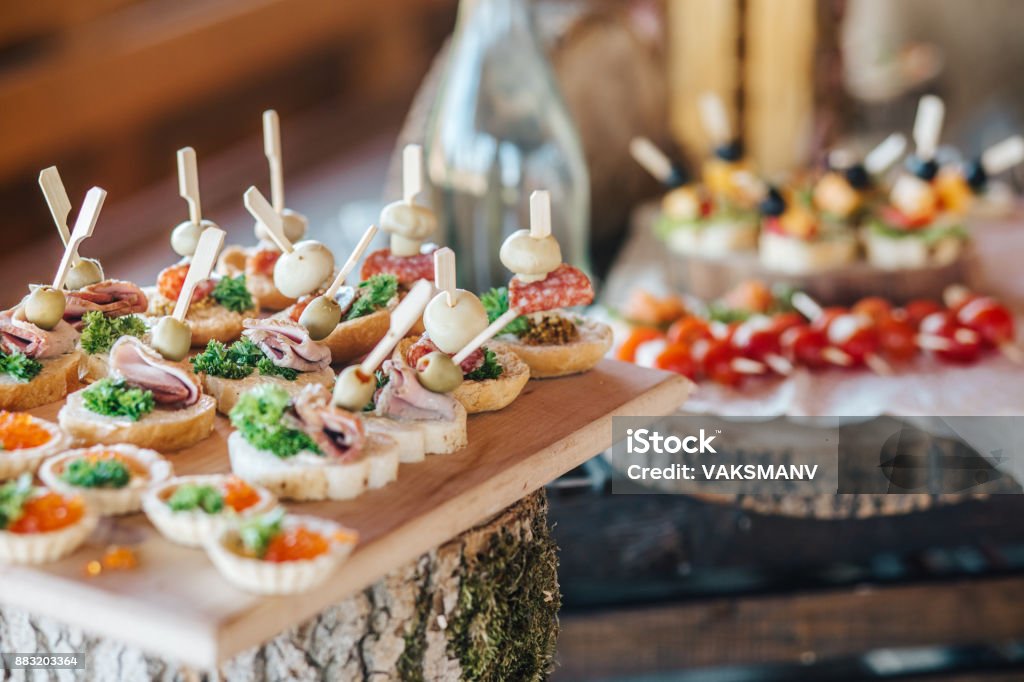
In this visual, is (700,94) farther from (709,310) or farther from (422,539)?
(422,539)

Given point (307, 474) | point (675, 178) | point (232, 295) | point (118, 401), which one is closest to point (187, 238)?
point (232, 295)

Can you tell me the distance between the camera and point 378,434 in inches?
67.4

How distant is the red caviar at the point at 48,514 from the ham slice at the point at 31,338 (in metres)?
0.47

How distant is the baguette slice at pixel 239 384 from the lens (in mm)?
1872

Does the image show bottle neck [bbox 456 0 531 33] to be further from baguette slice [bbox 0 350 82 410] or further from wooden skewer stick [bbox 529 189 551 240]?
baguette slice [bbox 0 350 82 410]

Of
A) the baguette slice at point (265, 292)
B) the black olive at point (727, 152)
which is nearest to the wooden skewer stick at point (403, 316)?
the baguette slice at point (265, 292)

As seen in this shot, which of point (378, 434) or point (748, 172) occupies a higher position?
point (748, 172)

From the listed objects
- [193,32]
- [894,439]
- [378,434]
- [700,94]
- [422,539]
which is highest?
[193,32]

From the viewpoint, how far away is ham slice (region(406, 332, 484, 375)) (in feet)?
6.26

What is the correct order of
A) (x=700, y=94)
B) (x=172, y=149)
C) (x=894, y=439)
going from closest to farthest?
(x=894, y=439) < (x=700, y=94) < (x=172, y=149)

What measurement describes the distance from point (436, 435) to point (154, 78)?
16.5ft

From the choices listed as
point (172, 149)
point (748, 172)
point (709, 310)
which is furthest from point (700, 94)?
point (172, 149)

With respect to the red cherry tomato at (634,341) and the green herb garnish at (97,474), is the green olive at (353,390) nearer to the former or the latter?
the green herb garnish at (97,474)

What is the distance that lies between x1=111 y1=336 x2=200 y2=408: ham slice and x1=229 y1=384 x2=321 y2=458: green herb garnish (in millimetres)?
146
